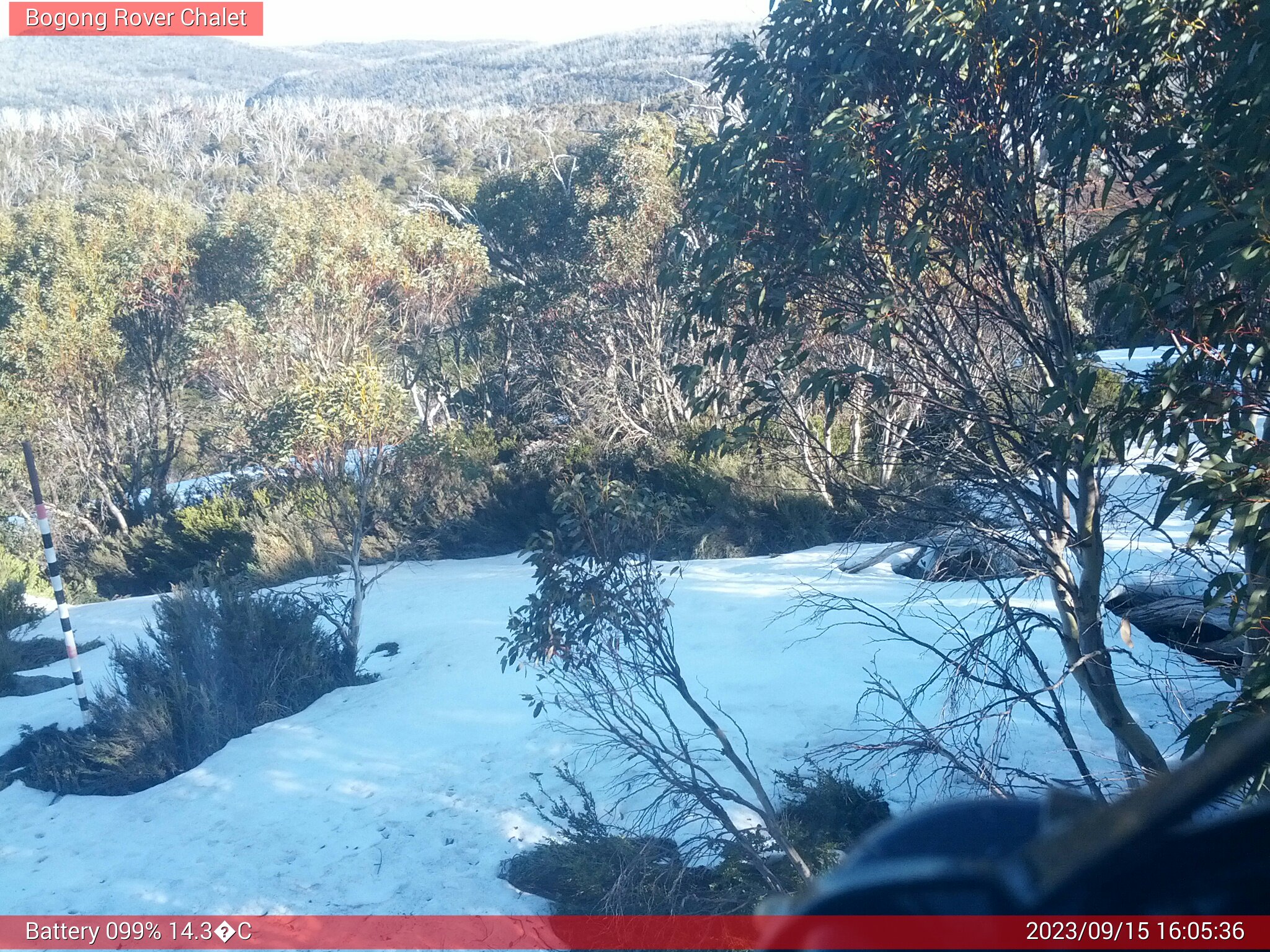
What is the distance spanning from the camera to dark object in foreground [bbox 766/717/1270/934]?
74cm

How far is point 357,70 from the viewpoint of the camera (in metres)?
53.9

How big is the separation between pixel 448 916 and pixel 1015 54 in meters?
4.04

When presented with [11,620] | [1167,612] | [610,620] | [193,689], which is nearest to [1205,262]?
[610,620]

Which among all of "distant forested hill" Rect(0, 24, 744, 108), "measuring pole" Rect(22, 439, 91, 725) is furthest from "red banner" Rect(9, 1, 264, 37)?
"distant forested hill" Rect(0, 24, 744, 108)

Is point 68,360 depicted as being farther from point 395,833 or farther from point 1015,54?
point 1015,54

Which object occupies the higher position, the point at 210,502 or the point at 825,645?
the point at 825,645

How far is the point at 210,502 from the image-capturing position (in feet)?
46.9

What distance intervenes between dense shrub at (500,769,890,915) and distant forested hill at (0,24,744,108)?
110 ft

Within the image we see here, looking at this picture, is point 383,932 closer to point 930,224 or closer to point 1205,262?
point 930,224

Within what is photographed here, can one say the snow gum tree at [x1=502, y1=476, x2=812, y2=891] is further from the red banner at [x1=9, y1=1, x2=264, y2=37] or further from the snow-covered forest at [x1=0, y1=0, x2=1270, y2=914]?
the red banner at [x1=9, y1=1, x2=264, y2=37]

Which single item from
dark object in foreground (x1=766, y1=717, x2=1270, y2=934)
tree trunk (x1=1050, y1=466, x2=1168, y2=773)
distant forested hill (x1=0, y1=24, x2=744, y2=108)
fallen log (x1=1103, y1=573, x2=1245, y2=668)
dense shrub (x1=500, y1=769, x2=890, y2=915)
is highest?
distant forested hill (x1=0, y1=24, x2=744, y2=108)

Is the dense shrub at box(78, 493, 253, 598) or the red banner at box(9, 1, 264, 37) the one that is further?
the dense shrub at box(78, 493, 253, 598)

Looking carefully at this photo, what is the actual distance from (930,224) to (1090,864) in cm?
302

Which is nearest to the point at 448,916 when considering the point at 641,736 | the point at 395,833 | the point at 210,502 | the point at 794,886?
the point at 395,833
